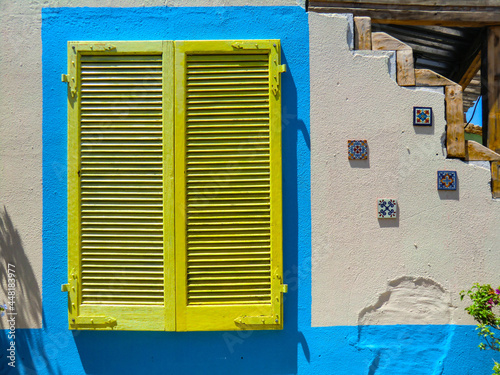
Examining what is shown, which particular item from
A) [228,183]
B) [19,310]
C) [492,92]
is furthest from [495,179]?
[19,310]

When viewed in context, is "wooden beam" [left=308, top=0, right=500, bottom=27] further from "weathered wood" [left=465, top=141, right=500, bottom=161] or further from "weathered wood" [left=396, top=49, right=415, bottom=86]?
"weathered wood" [left=465, top=141, right=500, bottom=161]

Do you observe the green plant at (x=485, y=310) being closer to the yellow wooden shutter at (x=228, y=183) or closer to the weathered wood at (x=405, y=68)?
the yellow wooden shutter at (x=228, y=183)

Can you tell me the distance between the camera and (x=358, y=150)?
3.05 meters

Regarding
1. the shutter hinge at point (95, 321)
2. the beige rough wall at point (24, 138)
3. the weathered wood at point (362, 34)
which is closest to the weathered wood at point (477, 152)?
the weathered wood at point (362, 34)

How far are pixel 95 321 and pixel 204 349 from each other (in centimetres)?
76

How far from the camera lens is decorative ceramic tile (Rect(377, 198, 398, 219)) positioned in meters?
3.03

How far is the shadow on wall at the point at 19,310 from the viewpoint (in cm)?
307

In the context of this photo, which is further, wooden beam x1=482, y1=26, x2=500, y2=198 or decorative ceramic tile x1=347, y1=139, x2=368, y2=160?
wooden beam x1=482, y1=26, x2=500, y2=198

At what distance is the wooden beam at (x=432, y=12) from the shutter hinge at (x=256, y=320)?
2.31 m

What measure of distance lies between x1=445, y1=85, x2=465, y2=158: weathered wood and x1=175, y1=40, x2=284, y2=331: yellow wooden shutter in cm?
118

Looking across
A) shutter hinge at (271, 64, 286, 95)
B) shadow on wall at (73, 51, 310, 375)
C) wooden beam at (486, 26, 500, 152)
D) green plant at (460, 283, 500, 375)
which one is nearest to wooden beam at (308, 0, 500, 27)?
wooden beam at (486, 26, 500, 152)

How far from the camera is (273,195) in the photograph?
119 inches

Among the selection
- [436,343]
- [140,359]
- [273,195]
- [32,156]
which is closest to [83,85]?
[32,156]

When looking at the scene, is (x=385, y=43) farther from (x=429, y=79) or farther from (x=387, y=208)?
(x=387, y=208)
